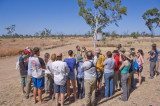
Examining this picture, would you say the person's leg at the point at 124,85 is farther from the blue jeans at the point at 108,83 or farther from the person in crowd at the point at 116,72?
the person in crowd at the point at 116,72

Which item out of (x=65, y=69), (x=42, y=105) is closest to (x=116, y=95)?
(x=65, y=69)

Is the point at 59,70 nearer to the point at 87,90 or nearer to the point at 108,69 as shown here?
the point at 87,90

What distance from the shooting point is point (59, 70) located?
3.53 m

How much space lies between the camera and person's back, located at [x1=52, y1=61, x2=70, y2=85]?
3516 millimetres

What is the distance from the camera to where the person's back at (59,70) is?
3516 mm

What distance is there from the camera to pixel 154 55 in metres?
5.87

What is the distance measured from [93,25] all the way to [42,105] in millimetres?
12450

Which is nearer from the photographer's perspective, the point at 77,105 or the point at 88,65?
the point at 88,65

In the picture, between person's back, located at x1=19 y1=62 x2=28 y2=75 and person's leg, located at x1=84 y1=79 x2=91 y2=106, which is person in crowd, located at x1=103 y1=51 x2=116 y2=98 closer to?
person's leg, located at x1=84 y1=79 x2=91 y2=106

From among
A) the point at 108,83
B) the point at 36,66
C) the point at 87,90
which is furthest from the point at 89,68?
the point at 36,66

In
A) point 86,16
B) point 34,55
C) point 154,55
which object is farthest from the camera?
point 86,16

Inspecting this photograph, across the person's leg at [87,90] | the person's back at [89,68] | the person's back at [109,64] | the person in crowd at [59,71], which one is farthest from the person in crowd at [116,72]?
the person in crowd at [59,71]

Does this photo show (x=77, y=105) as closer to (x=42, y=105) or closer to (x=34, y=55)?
(x=42, y=105)

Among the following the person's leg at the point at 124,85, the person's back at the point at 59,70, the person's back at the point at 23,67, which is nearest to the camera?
the person's back at the point at 59,70
